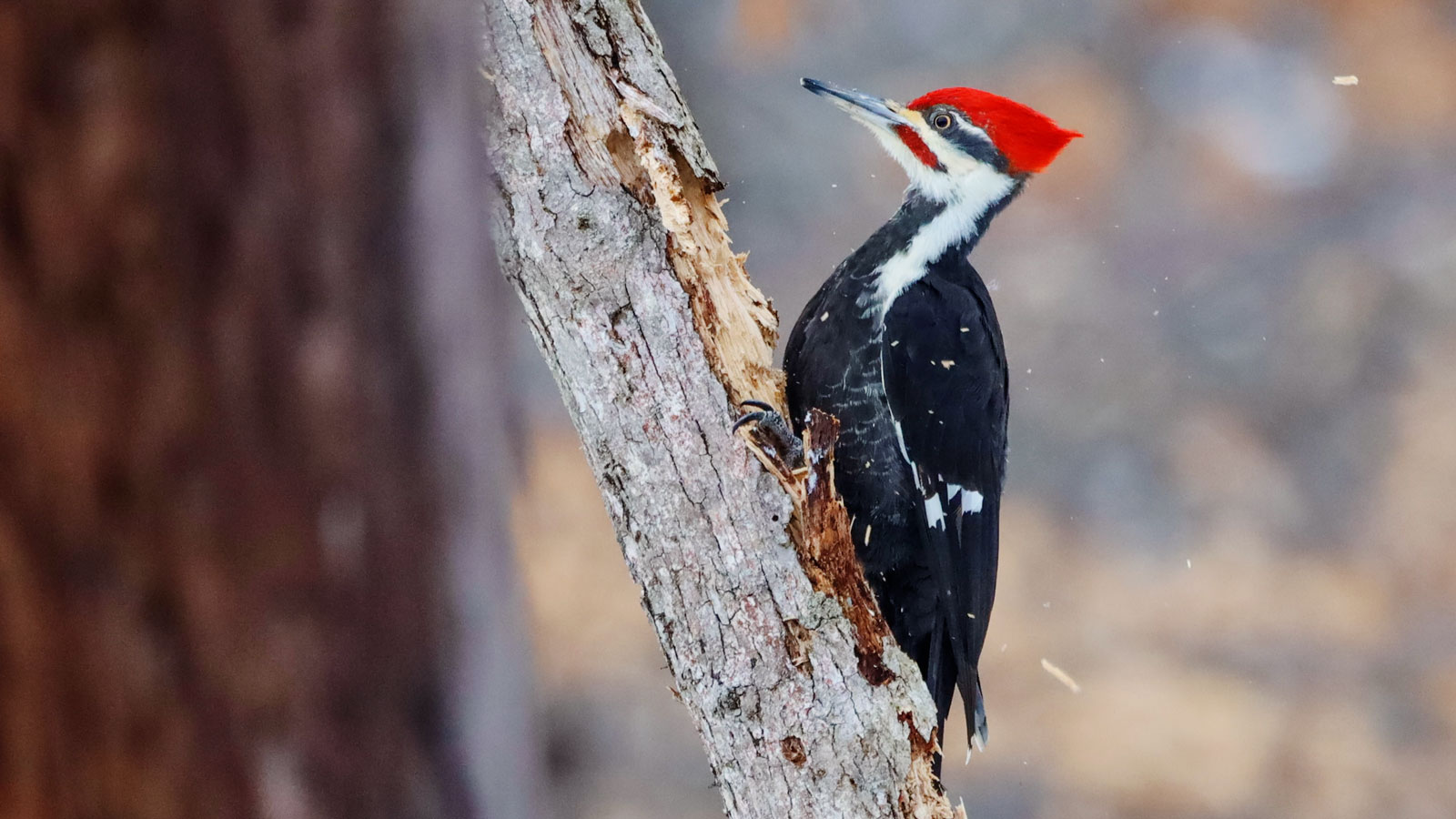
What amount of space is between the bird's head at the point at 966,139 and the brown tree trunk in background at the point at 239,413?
1.44 metres

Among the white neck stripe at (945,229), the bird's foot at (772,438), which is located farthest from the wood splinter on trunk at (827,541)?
the white neck stripe at (945,229)

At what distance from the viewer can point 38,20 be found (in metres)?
0.14

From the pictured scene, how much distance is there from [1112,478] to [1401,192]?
99cm

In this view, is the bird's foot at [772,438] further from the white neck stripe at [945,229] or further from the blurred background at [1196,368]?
the blurred background at [1196,368]

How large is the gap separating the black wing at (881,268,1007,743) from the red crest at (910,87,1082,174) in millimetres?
212

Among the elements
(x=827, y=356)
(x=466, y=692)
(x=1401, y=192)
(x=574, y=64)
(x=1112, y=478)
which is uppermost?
(x=466, y=692)

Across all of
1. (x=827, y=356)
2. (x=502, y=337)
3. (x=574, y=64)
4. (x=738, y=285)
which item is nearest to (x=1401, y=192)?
(x=827, y=356)

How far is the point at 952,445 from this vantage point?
148 cm

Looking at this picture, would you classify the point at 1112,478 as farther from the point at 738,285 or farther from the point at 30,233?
the point at 30,233

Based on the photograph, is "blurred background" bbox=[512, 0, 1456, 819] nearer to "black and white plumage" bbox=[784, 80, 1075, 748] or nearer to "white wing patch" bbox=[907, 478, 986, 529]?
"black and white plumage" bbox=[784, 80, 1075, 748]

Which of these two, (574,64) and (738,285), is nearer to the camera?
(574,64)

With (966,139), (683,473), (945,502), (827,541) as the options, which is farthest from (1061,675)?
(683,473)

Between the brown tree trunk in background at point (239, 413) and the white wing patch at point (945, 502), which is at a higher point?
the brown tree trunk in background at point (239, 413)

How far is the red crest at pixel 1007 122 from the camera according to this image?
5.02 feet
